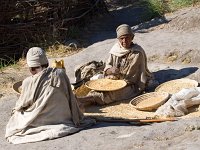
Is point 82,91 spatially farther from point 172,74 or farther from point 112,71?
point 172,74

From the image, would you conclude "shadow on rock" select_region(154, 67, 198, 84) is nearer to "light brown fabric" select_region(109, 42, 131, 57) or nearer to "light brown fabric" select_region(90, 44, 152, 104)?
"light brown fabric" select_region(90, 44, 152, 104)

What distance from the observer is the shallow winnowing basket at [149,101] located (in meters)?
Answer: 6.52

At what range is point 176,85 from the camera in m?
7.17

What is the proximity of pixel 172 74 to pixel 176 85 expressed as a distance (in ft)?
2.19

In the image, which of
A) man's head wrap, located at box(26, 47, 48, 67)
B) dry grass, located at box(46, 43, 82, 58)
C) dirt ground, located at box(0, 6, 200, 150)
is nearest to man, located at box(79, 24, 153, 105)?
dirt ground, located at box(0, 6, 200, 150)

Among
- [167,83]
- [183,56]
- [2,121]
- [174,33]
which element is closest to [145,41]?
[174,33]

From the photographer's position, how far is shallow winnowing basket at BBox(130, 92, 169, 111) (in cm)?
652

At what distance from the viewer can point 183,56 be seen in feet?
27.3

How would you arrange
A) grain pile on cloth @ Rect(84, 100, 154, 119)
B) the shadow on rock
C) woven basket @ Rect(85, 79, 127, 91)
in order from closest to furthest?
grain pile on cloth @ Rect(84, 100, 154, 119) < woven basket @ Rect(85, 79, 127, 91) < the shadow on rock

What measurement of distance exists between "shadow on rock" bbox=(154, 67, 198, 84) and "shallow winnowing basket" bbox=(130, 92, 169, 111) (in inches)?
35.6

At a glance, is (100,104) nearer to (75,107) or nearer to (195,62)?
(75,107)

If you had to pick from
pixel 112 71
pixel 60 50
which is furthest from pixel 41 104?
pixel 60 50

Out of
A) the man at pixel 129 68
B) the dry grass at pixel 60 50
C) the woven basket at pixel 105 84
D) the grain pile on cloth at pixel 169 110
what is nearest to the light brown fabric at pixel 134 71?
the man at pixel 129 68

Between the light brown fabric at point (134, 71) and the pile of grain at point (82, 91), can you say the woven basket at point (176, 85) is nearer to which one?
the light brown fabric at point (134, 71)
